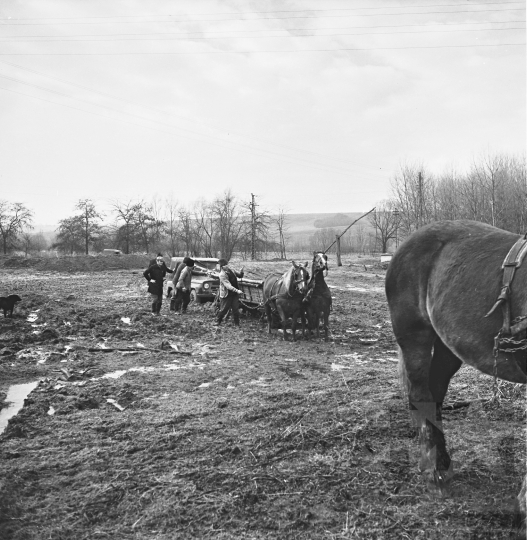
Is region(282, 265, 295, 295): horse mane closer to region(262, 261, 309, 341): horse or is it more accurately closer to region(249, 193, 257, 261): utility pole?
region(262, 261, 309, 341): horse

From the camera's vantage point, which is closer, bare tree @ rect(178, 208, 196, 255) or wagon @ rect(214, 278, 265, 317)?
wagon @ rect(214, 278, 265, 317)

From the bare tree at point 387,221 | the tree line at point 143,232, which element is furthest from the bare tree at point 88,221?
the bare tree at point 387,221

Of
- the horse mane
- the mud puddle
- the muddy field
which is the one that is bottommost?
the mud puddle

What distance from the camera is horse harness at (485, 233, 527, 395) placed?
111 inches

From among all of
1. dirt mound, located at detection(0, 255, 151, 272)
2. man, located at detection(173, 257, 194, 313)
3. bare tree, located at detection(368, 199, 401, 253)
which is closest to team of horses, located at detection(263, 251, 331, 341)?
man, located at detection(173, 257, 194, 313)

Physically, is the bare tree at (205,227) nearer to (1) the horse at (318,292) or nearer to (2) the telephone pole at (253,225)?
(2) the telephone pole at (253,225)

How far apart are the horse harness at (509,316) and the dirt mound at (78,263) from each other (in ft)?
127

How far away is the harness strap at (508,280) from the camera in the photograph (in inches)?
115

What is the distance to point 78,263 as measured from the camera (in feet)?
131

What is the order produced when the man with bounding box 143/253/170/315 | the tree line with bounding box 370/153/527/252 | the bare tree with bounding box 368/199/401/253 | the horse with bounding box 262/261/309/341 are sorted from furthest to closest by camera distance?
the bare tree with bounding box 368/199/401/253, the tree line with bounding box 370/153/527/252, the man with bounding box 143/253/170/315, the horse with bounding box 262/261/309/341

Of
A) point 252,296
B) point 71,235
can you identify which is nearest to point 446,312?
point 252,296

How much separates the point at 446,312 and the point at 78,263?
40354 millimetres

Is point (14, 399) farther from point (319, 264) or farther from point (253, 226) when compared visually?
point (253, 226)

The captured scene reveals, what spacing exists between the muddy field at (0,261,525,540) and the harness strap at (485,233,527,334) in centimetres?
125
